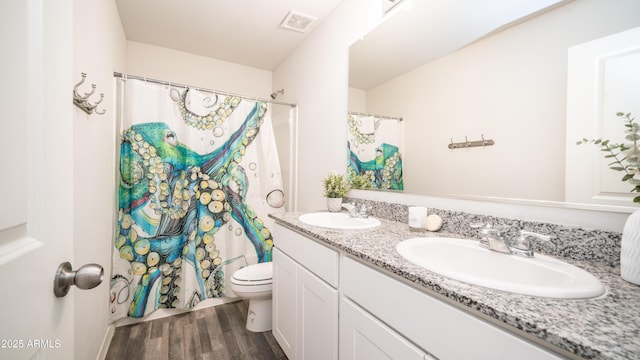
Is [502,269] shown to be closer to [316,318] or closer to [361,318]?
[361,318]

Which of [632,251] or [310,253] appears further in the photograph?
[310,253]

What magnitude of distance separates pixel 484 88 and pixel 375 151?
732mm

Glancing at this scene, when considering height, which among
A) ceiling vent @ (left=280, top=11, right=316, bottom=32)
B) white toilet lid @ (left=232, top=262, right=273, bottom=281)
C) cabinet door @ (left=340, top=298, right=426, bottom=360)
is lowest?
white toilet lid @ (left=232, top=262, right=273, bottom=281)

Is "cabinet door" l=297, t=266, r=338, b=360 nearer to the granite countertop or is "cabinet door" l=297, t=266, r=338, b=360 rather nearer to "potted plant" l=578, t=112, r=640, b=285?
the granite countertop

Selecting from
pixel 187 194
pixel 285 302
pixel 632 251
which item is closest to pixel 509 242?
pixel 632 251

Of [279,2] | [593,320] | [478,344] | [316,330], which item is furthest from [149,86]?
[593,320]

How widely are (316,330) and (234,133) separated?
5.55ft

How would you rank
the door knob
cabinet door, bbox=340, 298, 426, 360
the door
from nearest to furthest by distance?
the door
the door knob
cabinet door, bbox=340, 298, 426, 360

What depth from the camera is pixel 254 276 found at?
1895 mm

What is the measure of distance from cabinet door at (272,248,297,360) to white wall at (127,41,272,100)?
2104 millimetres

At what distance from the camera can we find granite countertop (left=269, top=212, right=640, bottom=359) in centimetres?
42

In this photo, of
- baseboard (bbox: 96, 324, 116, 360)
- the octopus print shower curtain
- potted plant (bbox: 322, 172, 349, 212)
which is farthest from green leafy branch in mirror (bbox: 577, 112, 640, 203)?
baseboard (bbox: 96, 324, 116, 360)

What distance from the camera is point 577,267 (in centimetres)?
75

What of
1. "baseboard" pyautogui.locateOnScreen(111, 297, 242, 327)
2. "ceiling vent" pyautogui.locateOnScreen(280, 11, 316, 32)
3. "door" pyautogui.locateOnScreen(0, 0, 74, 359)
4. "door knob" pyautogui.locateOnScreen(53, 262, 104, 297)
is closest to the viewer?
"door" pyautogui.locateOnScreen(0, 0, 74, 359)
